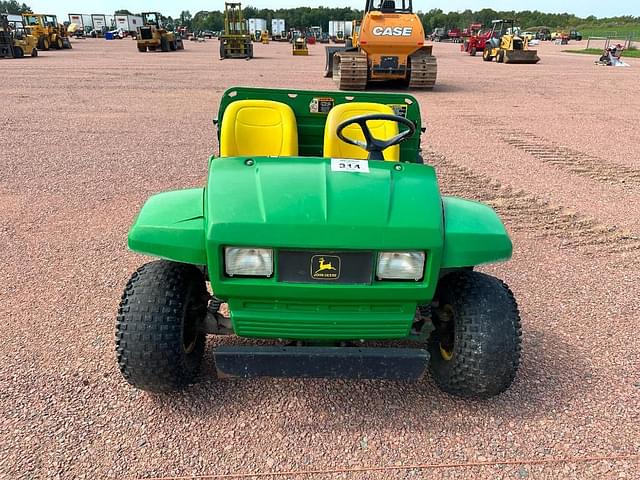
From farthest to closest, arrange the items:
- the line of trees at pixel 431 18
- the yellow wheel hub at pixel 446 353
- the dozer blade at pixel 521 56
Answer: the line of trees at pixel 431 18 → the dozer blade at pixel 521 56 → the yellow wheel hub at pixel 446 353

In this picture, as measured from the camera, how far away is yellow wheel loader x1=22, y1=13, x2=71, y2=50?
32.2m

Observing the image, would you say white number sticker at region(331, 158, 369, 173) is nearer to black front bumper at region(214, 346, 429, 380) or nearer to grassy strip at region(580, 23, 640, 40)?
black front bumper at region(214, 346, 429, 380)

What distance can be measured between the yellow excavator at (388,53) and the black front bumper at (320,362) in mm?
11802

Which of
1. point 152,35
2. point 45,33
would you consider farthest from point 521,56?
point 45,33

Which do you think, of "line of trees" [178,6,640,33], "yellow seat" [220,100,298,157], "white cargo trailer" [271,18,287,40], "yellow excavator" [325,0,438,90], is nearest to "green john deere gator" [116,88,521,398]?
"yellow seat" [220,100,298,157]

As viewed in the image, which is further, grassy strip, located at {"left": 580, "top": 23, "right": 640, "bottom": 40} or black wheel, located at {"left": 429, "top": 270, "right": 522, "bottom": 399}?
grassy strip, located at {"left": 580, "top": 23, "right": 640, "bottom": 40}

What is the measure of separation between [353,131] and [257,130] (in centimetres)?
64

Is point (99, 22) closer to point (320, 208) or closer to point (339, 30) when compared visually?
point (339, 30)

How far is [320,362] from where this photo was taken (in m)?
2.27

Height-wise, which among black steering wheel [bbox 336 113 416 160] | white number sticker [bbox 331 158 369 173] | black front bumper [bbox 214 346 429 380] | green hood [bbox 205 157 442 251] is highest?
black steering wheel [bbox 336 113 416 160]

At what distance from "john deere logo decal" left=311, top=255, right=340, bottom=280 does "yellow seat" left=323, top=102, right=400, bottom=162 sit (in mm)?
1461

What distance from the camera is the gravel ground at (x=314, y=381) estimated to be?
2294mm

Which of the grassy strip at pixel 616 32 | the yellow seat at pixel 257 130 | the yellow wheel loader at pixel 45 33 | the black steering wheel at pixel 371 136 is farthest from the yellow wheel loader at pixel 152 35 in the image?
the grassy strip at pixel 616 32

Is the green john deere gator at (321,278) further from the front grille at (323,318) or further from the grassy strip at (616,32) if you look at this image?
the grassy strip at (616,32)
